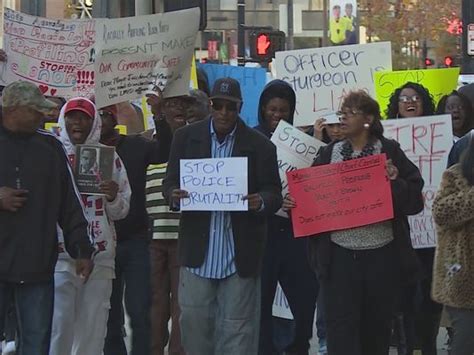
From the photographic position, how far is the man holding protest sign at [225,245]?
256 inches

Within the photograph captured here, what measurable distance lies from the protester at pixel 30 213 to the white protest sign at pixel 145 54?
1460mm

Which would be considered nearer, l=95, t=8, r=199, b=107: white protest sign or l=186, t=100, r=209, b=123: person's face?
l=95, t=8, r=199, b=107: white protest sign

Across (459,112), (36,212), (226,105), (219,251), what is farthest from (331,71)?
(36,212)

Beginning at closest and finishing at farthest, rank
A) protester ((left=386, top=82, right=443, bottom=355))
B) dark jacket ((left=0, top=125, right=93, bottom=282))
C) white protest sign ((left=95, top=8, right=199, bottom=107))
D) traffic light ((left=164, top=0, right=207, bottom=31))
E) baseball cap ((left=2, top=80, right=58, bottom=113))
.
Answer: dark jacket ((left=0, top=125, right=93, bottom=282)) < baseball cap ((left=2, top=80, right=58, bottom=113)) < white protest sign ((left=95, top=8, right=199, bottom=107)) < protester ((left=386, top=82, right=443, bottom=355)) < traffic light ((left=164, top=0, right=207, bottom=31))

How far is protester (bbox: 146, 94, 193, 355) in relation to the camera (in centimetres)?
773

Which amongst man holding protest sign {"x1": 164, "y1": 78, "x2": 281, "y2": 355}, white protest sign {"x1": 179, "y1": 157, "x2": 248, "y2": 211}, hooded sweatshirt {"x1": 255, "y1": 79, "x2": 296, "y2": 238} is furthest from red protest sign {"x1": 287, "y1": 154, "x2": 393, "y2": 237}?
hooded sweatshirt {"x1": 255, "y1": 79, "x2": 296, "y2": 238}

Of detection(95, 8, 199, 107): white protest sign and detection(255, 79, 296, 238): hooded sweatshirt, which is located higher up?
detection(95, 8, 199, 107): white protest sign

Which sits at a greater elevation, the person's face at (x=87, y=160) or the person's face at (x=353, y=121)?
the person's face at (x=353, y=121)

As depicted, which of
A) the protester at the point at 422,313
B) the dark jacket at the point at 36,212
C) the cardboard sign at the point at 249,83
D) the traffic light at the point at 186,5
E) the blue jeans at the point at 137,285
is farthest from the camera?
the cardboard sign at the point at 249,83

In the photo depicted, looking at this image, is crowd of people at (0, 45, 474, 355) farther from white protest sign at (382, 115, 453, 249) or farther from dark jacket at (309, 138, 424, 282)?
white protest sign at (382, 115, 453, 249)

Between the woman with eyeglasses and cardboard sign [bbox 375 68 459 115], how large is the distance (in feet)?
7.16

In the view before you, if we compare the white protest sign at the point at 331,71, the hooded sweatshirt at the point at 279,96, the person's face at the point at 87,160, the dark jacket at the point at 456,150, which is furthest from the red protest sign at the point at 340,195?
the white protest sign at the point at 331,71

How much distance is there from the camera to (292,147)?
25.8ft

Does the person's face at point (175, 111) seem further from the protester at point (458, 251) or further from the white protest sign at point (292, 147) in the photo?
the protester at point (458, 251)
